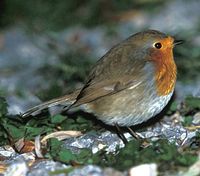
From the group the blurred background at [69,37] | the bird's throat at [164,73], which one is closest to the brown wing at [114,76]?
the bird's throat at [164,73]

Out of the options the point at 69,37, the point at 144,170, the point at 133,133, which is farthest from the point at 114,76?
the point at 69,37

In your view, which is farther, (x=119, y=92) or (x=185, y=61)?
(x=185, y=61)

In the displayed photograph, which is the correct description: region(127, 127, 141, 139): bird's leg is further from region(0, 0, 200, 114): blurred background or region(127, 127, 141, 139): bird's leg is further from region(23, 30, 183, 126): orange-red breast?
region(0, 0, 200, 114): blurred background

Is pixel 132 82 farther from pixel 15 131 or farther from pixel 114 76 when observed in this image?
pixel 15 131

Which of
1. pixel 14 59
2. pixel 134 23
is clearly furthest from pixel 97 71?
pixel 134 23

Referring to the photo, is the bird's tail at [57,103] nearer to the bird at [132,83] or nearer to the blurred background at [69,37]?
the bird at [132,83]

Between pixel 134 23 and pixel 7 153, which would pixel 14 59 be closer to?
pixel 134 23

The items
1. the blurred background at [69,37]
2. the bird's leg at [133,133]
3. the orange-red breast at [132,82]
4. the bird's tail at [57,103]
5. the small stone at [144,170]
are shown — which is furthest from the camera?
the blurred background at [69,37]
